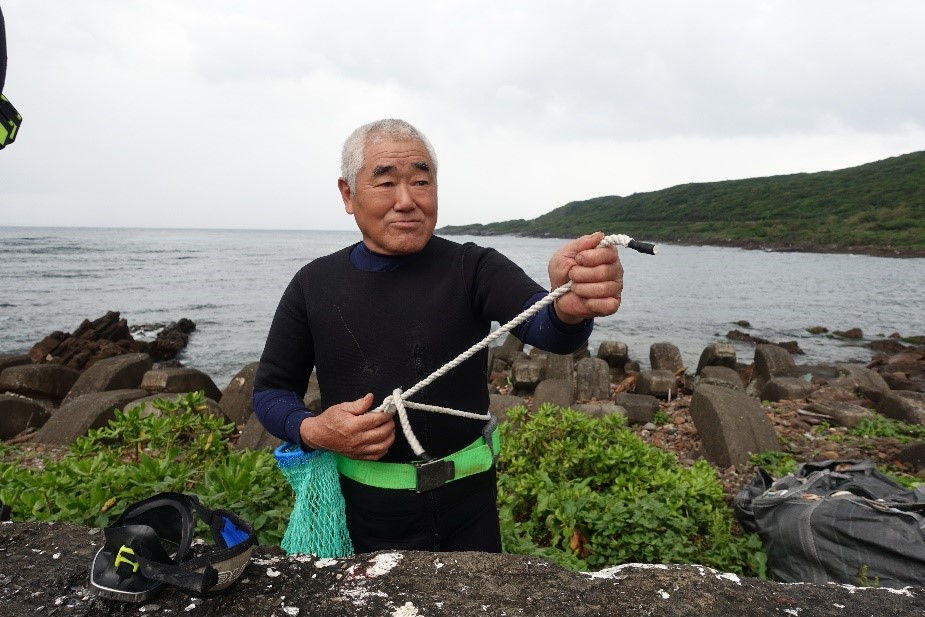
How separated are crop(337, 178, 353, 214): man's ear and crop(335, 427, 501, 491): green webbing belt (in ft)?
3.26

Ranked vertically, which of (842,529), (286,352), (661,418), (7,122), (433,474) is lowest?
(661,418)

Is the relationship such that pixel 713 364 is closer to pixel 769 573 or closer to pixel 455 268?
pixel 769 573

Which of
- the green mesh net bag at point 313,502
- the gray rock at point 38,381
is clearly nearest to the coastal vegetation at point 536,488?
the green mesh net bag at point 313,502

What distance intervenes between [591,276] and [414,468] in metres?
1.01

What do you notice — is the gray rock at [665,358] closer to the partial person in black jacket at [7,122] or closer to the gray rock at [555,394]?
the gray rock at [555,394]

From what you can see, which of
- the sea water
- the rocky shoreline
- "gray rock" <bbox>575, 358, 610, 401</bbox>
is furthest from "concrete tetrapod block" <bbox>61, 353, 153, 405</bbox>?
"gray rock" <bbox>575, 358, 610, 401</bbox>

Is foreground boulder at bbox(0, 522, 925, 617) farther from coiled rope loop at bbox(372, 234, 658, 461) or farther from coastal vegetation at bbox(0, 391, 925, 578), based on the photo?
coastal vegetation at bbox(0, 391, 925, 578)

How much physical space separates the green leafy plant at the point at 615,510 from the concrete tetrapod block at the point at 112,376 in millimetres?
7894

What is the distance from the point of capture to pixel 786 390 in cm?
889

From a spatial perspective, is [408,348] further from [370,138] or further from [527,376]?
[527,376]

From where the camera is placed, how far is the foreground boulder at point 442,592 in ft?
4.30

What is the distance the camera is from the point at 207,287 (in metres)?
34.4

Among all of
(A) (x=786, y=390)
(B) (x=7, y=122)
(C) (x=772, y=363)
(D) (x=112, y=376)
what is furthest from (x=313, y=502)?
(C) (x=772, y=363)

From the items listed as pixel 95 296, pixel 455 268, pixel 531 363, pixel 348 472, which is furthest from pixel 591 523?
pixel 95 296
